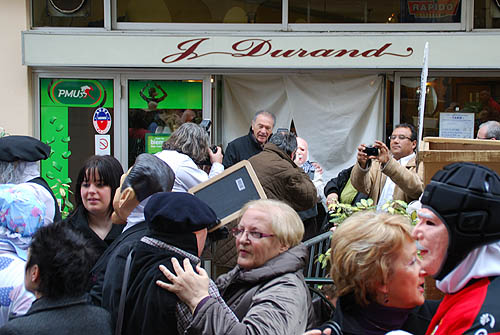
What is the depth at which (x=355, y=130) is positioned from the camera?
8547 millimetres

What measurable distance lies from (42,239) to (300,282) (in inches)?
46.8

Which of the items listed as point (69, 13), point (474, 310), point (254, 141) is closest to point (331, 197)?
point (254, 141)

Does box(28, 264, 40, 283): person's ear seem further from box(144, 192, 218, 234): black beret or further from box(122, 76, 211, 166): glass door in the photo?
box(122, 76, 211, 166): glass door

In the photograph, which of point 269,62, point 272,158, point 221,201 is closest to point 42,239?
point 221,201

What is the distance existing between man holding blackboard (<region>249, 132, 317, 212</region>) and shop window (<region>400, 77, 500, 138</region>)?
11.0ft

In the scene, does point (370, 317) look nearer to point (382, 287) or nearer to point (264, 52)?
point (382, 287)

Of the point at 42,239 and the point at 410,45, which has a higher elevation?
the point at 410,45

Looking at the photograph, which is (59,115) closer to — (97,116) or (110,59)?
(97,116)

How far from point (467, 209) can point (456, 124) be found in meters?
6.87

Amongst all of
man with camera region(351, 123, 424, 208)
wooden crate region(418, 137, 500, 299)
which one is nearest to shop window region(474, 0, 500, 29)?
man with camera region(351, 123, 424, 208)

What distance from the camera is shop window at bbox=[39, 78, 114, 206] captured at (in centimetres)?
852

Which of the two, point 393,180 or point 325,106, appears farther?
point 325,106

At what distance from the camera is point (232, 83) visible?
863 cm

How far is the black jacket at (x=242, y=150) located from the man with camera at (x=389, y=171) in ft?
5.10
